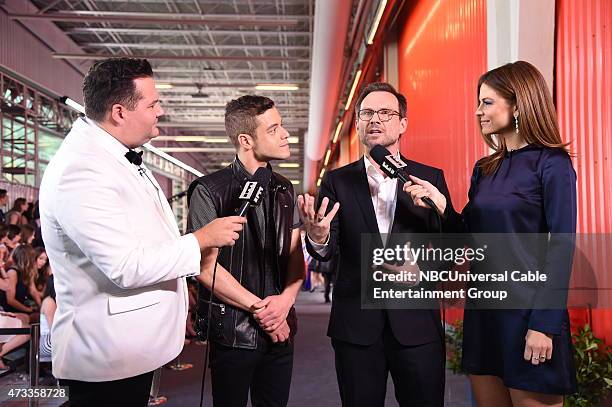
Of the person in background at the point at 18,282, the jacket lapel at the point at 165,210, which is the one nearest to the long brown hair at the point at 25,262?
the person in background at the point at 18,282

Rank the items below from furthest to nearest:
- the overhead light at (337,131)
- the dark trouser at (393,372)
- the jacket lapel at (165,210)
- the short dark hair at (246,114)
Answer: the overhead light at (337,131) → the short dark hair at (246,114) → the dark trouser at (393,372) → the jacket lapel at (165,210)

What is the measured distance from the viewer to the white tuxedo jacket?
136cm

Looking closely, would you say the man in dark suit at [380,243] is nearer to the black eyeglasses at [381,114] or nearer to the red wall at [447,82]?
the black eyeglasses at [381,114]

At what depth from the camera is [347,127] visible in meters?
15.8

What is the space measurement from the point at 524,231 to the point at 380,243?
434 millimetres

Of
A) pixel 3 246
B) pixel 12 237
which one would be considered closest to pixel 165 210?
pixel 3 246

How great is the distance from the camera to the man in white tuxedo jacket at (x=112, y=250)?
53.7 inches

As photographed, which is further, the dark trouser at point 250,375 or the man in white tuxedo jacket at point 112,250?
the dark trouser at point 250,375

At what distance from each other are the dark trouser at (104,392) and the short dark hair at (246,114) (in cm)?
96

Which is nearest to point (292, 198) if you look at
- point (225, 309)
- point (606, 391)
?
point (225, 309)

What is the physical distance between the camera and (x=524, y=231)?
1639mm

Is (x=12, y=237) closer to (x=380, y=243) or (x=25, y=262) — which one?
(x=25, y=262)

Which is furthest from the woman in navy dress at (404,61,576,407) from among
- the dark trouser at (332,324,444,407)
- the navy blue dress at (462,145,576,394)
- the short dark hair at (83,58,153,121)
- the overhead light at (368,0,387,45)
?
the overhead light at (368,0,387,45)

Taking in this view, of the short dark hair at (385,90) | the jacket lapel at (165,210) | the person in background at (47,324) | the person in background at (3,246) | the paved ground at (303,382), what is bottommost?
the paved ground at (303,382)
